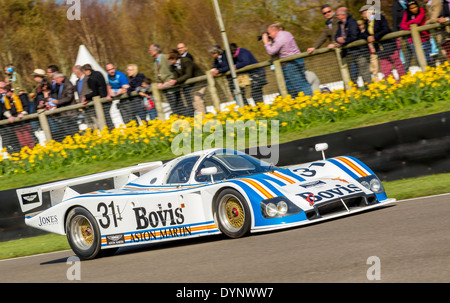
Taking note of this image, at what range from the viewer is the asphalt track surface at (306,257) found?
206 inches

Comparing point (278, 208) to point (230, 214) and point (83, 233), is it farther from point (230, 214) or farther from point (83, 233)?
point (83, 233)

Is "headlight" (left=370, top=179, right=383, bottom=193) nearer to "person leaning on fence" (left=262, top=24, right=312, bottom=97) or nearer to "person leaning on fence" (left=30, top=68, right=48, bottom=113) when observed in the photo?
"person leaning on fence" (left=262, top=24, right=312, bottom=97)

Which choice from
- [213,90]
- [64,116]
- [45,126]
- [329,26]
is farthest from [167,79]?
[329,26]

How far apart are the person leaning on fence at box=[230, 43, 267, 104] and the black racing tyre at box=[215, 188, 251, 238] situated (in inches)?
257

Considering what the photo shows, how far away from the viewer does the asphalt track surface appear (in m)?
5.24

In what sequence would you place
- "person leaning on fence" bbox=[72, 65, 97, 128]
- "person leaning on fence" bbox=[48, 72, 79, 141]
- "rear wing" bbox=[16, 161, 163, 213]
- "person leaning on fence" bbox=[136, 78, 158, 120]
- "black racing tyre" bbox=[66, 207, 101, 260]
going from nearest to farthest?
"black racing tyre" bbox=[66, 207, 101, 260]
"rear wing" bbox=[16, 161, 163, 213]
"person leaning on fence" bbox=[136, 78, 158, 120]
"person leaning on fence" bbox=[72, 65, 97, 128]
"person leaning on fence" bbox=[48, 72, 79, 141]

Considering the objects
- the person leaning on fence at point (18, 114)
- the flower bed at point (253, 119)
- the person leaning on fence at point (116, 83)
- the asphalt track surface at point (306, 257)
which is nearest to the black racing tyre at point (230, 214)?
the asphalt track surface at point (306, 257)

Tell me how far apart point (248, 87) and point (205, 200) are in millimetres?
6525

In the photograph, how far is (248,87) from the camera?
47.2 feet

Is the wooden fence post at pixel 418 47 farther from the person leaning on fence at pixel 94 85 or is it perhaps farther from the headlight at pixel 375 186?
the person leaning on fence at pixel 94 85

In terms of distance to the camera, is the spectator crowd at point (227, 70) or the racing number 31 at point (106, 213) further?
the spectator crowd at point (227, 70)

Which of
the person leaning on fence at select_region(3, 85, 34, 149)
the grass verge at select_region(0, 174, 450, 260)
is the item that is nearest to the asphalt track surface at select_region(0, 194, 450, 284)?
the grass verge at select_region(0, 174, 450, 260)

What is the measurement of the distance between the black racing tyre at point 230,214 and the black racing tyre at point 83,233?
A: 1.93m

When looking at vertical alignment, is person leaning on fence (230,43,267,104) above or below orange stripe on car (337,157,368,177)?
above
